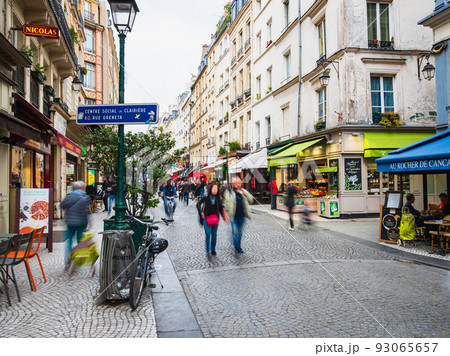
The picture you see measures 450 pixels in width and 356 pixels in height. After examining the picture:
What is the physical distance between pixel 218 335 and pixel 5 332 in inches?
89.2

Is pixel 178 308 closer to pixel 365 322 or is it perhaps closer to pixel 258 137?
pixel 365 322

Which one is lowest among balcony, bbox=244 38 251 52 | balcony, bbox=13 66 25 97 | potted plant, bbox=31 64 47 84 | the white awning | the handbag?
the handbag

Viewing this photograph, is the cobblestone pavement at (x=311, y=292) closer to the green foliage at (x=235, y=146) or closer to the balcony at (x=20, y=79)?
the balcony at (x=20, y=79)

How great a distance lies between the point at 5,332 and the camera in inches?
143

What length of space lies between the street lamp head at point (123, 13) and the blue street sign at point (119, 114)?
4.57 ft

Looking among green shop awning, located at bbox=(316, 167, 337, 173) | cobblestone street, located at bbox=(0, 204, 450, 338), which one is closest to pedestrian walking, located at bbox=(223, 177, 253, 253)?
cobblestone street, located at bbox=(0, 204, 450, 338)

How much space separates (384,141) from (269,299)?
40.3 ft

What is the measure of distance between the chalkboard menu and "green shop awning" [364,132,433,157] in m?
0.56

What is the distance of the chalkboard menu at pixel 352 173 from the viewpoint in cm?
1482

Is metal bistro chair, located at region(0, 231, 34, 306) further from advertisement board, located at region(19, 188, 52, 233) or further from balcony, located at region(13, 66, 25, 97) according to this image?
balcony, located at region(13, 66, 25, 97)

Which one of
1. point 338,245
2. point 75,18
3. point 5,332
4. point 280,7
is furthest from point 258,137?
point 5,332

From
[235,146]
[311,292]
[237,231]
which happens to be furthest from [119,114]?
[235,146]

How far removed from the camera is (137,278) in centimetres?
450

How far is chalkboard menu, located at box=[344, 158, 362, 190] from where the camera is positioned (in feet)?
48.6
